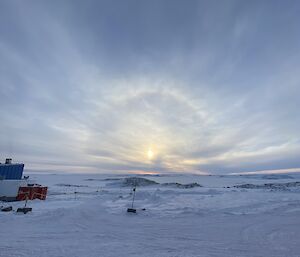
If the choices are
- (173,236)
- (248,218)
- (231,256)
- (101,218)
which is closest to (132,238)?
(173,236)

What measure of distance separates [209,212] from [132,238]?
8.81 meters

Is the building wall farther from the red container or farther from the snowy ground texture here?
the snowy ground texture

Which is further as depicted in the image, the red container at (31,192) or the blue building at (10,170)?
the blue building at (10,170)

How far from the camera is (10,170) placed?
98.5 feet

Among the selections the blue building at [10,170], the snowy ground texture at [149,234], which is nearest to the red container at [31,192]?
the blue building at [10,170]

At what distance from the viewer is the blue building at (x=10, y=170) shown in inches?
1157

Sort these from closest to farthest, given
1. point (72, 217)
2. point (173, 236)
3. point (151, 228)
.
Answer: point (173, 236) → point (151, 228) → point (72, 217)

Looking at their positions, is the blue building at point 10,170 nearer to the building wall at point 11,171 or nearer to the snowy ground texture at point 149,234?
the building wall at point 11,171

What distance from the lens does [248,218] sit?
16.0 m

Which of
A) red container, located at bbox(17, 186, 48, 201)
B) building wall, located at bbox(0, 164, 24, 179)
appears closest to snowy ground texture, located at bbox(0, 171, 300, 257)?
red container, located at bbox(17, 186, 48, 201)

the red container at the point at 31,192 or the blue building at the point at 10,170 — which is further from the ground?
the blue building at the point at 10,170

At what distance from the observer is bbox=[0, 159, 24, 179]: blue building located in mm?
29389

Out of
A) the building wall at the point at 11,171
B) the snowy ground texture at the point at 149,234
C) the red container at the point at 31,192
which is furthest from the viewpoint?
the building wall at the point at 11,171

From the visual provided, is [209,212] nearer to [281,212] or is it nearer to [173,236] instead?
[281,212]
